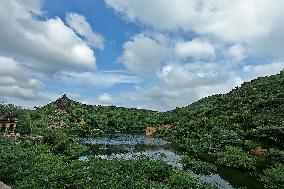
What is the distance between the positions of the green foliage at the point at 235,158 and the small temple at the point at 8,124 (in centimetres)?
3936

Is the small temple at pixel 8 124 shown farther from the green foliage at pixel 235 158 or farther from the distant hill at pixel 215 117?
the green foliage at pixel 235 158

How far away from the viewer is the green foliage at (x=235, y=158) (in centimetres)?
5906

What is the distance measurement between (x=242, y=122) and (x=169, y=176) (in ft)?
140

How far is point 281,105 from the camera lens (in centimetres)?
8531

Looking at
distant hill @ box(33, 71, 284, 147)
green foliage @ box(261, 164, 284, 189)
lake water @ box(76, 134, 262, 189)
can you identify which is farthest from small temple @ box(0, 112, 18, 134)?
green foliage @ box(261, 164, 284, 189)

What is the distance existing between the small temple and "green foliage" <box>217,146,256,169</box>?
39364 millimetres

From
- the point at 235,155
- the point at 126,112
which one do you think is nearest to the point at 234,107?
the point at 235,155

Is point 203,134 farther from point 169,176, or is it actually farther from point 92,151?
point 169,176

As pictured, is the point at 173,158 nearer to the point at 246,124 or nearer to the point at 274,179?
the point at 246,124

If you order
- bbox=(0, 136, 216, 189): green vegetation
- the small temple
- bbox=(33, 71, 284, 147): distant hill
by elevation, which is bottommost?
bbox=(0, 136, 216, 189): green vegetation

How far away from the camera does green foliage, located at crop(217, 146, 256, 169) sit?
194 feet

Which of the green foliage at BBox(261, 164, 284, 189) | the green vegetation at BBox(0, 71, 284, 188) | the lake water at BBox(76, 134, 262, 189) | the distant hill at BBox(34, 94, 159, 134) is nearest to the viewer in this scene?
the green vegetation at BBox(0, 71, 284, 188)

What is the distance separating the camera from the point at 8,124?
75125mm

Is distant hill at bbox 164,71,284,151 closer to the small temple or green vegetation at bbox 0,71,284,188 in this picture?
green vegetation at bbox 0,71,284,188
